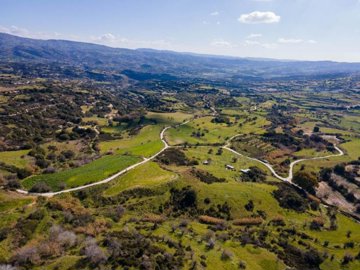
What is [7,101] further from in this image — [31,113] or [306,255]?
[306,255]

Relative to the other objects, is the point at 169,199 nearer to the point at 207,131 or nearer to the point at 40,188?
the point at 40,188

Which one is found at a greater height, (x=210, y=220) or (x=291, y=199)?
(x=210, y=220)

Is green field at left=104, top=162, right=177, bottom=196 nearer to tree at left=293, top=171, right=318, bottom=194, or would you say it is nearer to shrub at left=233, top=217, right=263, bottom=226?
shrub at left=233, top=217, right=263, bottom=226

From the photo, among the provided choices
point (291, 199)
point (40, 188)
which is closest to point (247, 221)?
point (291, 199)

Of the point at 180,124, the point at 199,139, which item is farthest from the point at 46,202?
the point at 180,124

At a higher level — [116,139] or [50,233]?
[50,233]

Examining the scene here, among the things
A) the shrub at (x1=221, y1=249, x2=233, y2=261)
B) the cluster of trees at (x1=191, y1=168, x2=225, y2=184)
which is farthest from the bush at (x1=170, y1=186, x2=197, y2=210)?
the shrub at (x1=221, y1=249, x2=233, y2=261)

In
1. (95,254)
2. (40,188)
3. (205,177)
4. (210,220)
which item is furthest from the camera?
(205,177)
